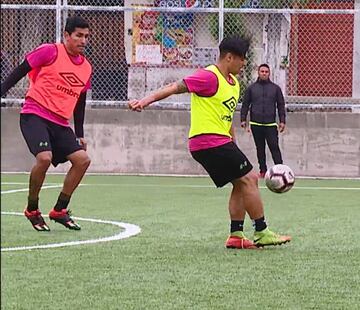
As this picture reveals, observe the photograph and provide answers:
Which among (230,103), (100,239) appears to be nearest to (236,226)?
(230,103)

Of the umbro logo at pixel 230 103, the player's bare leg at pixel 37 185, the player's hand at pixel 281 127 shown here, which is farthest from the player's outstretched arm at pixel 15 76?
the player's hand at pixel 281 127

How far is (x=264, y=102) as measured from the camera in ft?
55.5

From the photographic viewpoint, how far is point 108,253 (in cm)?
790

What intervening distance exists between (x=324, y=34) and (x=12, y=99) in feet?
17.9

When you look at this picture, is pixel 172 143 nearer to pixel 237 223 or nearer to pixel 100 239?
pixel 100 239

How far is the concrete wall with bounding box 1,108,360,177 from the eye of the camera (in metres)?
17.7

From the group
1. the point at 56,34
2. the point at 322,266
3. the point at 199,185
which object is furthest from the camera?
the point at 56,34

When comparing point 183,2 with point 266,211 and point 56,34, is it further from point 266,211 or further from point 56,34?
point 266,211

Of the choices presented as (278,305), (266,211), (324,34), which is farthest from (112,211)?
(324,34)

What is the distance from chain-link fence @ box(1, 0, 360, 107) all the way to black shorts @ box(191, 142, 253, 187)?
357 inches

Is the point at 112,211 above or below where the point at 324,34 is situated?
below

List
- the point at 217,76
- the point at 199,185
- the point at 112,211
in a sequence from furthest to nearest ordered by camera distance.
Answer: the point at 199,185, the point at 112,211, the point at 217,76

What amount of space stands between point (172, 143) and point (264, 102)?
6.06 feet

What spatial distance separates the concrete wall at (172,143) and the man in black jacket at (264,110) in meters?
0.88
